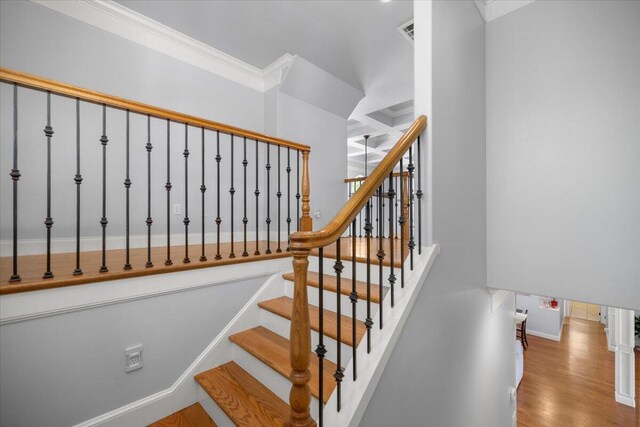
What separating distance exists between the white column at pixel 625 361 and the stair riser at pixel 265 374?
6204mm

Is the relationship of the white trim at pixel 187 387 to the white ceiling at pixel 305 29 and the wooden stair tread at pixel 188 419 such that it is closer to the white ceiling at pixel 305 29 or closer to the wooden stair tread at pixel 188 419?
the wooden stair tread at pixel 188 419

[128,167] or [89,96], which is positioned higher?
[89,96]

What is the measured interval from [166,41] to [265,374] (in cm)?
352

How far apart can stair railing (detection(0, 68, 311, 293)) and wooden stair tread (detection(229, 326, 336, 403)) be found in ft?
2.02

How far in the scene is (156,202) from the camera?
9.50 ft

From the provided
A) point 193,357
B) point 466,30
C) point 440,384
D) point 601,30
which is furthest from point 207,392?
point 601,30

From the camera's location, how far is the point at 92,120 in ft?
8.32

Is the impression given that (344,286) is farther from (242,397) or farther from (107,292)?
(107,292)

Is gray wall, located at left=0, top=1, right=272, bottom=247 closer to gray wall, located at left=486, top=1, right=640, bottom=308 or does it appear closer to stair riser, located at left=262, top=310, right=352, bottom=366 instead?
stair riser, located at left=262, top=310, right=352, bottom=366

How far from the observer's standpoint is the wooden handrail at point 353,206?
95cm

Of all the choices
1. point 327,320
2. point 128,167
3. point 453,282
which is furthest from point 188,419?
point 453,282

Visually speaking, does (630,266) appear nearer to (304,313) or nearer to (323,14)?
(304,313)

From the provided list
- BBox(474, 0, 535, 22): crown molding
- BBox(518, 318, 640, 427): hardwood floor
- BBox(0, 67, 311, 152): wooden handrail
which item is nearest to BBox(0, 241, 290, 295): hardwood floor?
BBox(0, 67, 311, 152): wooden handrail

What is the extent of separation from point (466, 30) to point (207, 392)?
306cm
